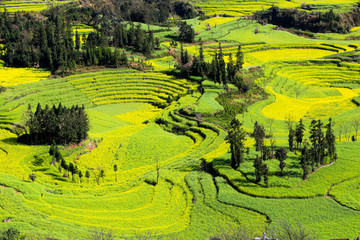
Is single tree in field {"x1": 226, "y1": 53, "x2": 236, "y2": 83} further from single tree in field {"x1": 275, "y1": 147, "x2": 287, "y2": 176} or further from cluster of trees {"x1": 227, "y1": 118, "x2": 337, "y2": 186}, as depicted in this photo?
single tree in field {"x1": 275, "y1": 147, "x2": 287, "y2": 176}

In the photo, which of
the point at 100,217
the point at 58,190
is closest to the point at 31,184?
the point at 58,190

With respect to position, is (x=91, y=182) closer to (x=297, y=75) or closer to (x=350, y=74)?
(x=297, y=75)

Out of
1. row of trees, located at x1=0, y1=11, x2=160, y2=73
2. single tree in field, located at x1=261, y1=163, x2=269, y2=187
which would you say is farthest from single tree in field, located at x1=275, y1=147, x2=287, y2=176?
row of trees, located at x1=0, y1=11, x2=160, y2=73

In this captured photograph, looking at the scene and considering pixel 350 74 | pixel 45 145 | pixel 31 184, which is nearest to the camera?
pixel 31 184

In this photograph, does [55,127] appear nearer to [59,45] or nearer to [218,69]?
[218,69]

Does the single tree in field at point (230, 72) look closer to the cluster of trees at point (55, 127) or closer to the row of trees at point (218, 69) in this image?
the row of trees at point (218, 69)
